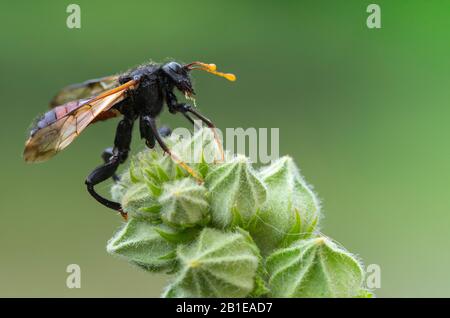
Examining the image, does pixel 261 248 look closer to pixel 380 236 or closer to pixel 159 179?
pixel 159 179

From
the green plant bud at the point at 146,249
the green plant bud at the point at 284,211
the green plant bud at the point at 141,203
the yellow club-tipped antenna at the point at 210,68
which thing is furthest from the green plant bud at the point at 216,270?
the yellow club-tipped antenna at the point at 210,68

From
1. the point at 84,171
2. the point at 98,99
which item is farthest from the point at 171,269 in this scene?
the point at 84,171

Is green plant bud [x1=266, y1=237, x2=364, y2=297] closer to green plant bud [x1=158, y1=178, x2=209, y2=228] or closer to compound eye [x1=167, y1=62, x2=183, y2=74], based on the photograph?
green plant bud [x1=158, y1=178, x2=209, y2=228]

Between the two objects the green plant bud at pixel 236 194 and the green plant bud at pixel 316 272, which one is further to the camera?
the green plant bud at pixel 236 194

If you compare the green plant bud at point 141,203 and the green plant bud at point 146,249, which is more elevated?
the green plant bud at point 141,203

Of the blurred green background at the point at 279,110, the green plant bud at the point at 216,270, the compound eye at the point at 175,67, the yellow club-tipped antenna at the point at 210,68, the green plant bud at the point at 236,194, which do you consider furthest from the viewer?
the blurred green background at the point at 279,110

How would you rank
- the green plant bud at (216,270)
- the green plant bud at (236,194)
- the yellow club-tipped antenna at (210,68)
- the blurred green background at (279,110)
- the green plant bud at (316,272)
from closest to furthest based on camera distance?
the green plant bud at (216,270) → the green plant bud at (316,272) → the green plant bud at (236,194) → the yellow club-tipped antenna at (210,68) → the blurred green background at (279,110)

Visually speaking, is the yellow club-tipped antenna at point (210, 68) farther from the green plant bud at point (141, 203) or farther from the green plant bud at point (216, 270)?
the green plant bud at point (216, 270)
